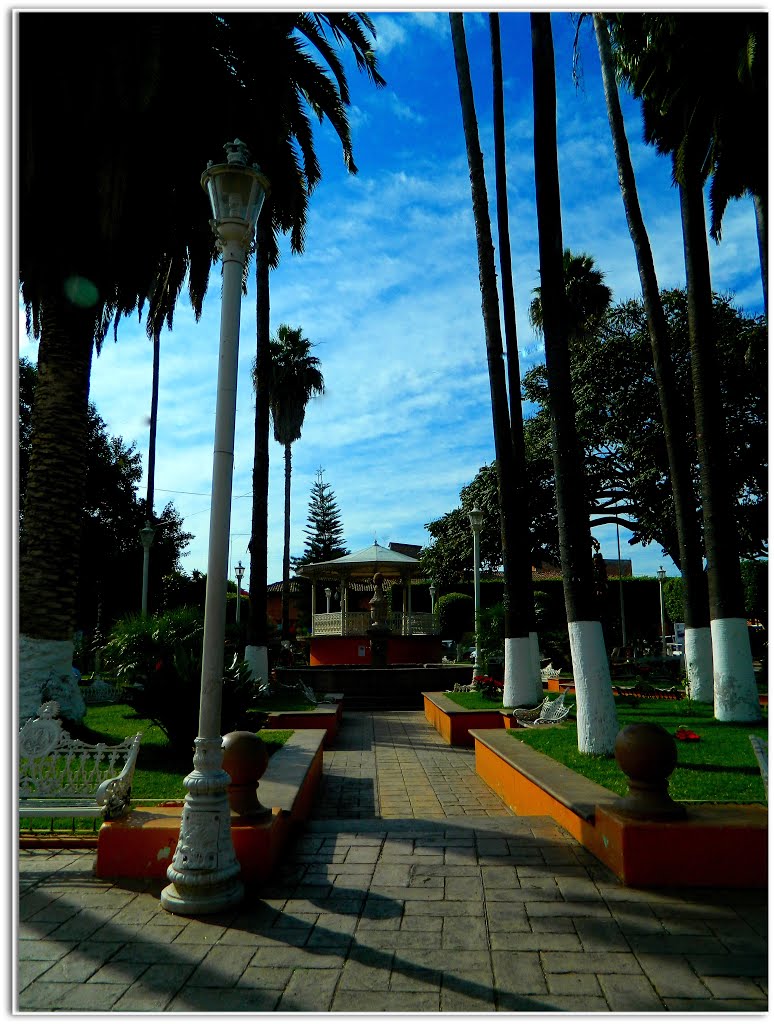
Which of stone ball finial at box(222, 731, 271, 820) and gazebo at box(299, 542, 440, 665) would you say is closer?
stone ball finial at box(222, 731, 271, 820)

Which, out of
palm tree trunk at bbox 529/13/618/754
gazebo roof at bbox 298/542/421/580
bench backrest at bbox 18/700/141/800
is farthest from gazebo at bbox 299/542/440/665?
bench backrest at bbox 18/700/141/800

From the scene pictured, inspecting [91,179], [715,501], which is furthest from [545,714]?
[91,179]

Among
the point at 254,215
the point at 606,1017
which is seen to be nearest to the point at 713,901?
the point at 606,1017

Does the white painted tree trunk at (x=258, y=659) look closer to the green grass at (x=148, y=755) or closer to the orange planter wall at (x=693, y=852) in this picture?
the green grass at (x=148, y=755)

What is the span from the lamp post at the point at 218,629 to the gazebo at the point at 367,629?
1990cm

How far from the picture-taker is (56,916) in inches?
151

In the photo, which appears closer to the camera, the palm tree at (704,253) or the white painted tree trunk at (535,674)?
the palm tree at (704,253)

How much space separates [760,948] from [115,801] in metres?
3.94

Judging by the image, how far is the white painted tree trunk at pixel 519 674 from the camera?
12.1 m

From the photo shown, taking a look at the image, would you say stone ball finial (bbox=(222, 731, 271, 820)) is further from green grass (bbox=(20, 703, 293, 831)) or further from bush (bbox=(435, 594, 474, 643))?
bush (bbox=(435, 594, 474, 643))

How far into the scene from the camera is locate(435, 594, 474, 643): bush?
32688 millimetres

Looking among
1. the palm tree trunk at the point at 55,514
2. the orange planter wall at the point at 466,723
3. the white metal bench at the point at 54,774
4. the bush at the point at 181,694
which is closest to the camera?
the white metal bench at the point at 54,774

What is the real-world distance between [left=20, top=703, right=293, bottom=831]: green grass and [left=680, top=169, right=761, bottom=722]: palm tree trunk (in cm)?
607

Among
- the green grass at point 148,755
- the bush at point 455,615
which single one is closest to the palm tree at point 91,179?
the green grass at point 148,755
